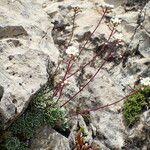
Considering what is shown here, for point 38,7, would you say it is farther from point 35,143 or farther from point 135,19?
point 35,143

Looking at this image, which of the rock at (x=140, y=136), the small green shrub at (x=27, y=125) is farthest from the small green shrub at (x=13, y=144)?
the rock at (x=140, y=136)

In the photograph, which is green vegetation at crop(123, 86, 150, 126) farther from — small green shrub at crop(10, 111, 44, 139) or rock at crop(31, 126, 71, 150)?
small green shrub at crop(10, 111, 44, 139)

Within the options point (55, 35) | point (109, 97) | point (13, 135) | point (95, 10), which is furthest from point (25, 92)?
point (95, 10)

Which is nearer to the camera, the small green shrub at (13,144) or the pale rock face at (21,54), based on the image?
the pale rock face at (21,54)

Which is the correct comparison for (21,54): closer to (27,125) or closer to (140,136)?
(27,125)

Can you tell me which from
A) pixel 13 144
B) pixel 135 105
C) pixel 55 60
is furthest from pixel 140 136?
pixel 13 144

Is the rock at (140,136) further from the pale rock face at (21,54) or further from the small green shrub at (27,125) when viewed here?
the pale rock face at (21,54)
